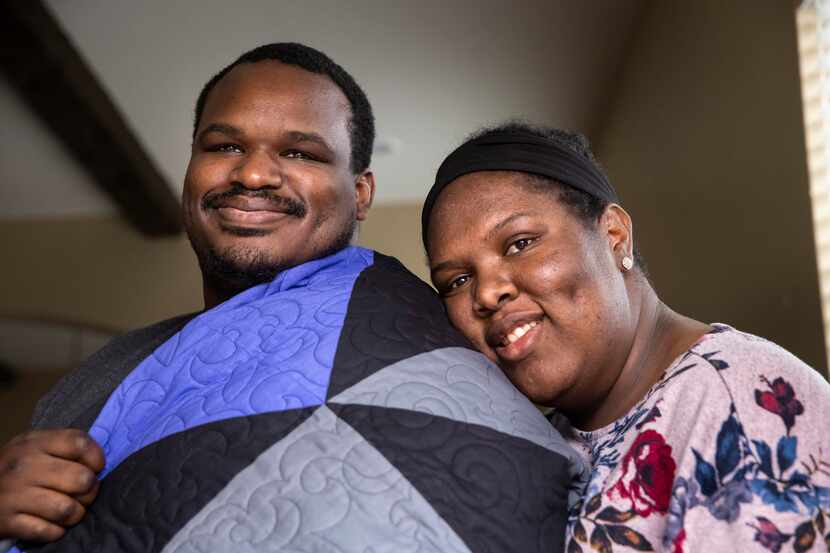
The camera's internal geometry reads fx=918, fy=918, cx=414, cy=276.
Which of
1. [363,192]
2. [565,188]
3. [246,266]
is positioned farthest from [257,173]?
[565,188]

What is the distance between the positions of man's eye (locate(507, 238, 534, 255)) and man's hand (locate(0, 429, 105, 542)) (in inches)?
24.3

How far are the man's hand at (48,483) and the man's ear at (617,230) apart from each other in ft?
2.62

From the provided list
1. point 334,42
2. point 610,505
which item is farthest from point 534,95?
point 610,505

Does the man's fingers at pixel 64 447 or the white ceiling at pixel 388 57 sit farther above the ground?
the white ceiling at pixel 388 57

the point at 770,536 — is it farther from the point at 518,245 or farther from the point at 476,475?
the point at 518,245

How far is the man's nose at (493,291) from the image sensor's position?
1.31 meters

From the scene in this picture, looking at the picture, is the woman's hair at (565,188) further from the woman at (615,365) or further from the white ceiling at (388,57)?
the white ceiling at (388,57)

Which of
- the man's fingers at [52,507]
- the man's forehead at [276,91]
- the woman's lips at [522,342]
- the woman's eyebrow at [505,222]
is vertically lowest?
the man's fingers at [52,507]

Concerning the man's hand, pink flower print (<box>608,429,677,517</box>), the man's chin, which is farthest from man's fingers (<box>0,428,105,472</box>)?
pink flower print (<box>608,429,677,517</box>)

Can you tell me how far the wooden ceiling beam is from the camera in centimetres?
361

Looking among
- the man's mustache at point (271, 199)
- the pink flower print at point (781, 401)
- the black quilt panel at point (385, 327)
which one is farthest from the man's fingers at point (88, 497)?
Result: the pink flower print at point (781, 401)

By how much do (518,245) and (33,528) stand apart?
2.39 ft

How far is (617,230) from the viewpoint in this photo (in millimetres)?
1428

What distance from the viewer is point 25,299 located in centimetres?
552
